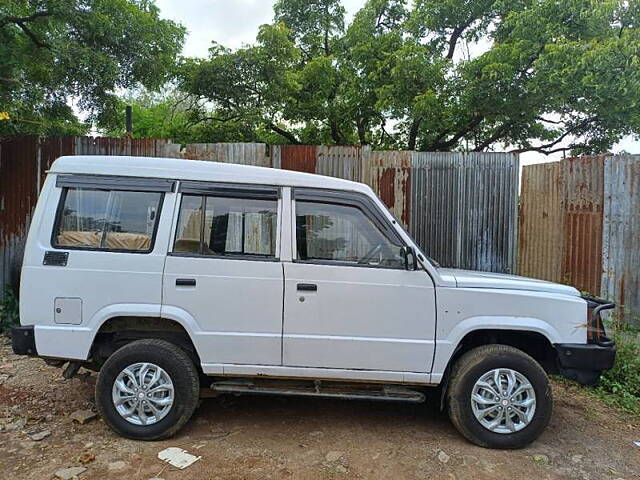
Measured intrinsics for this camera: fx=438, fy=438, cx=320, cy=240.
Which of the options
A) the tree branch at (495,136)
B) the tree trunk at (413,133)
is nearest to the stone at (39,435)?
the tree trunk at (413,133)

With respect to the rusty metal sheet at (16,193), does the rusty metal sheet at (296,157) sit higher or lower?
higher

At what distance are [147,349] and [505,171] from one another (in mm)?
5260

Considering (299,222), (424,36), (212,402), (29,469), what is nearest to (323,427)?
(212,402)

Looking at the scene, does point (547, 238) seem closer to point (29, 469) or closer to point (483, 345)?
point (483, 345)

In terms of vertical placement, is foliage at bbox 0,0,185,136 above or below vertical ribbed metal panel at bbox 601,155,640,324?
above

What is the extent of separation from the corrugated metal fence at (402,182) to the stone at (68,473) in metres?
4.42

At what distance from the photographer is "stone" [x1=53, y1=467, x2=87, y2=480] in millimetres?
2949

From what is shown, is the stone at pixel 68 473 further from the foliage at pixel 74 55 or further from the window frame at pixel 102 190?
the foliage at pixel 74 55

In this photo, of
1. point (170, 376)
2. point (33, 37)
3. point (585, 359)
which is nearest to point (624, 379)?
point (585, 359)

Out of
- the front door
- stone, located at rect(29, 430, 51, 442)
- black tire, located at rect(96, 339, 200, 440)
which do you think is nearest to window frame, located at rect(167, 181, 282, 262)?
the front door

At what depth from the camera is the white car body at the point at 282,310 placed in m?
3.42

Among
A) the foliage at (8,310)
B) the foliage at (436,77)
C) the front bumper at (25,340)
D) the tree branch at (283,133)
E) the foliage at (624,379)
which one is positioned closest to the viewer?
the front bumper at (25,340)

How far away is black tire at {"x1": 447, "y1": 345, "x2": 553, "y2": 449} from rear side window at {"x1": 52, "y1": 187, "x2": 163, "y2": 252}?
108 inches

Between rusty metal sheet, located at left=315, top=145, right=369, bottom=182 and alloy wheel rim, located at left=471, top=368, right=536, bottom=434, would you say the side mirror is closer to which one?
alloy wheel rim, located at left=471, top=368, right=536, bottom=434
